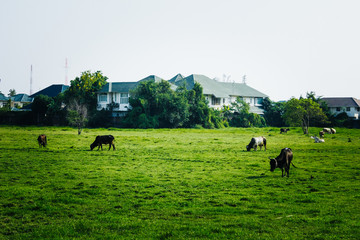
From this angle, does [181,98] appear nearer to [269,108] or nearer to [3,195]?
[269,108]

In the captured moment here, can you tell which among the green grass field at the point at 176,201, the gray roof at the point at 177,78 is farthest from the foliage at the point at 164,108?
the green grass field at the point at 176,201

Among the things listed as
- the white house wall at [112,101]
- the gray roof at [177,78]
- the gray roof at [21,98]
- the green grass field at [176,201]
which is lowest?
the green grass field at [176,201]

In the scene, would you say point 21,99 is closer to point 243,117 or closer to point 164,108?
point 164,108

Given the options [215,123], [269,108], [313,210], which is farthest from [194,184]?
[269,108]

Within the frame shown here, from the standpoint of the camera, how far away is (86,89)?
245 ft

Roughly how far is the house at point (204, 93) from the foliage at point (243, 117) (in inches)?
165

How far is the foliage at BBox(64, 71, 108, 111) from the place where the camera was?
73.2 metres

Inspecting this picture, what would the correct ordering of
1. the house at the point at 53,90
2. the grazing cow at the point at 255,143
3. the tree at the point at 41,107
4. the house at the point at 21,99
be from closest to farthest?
the grazing cow at the point at 255,143, the tree at the point at 41,107, the house at the point at 53,90, the house at the point at 21,99

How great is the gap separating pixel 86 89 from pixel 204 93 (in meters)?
27.8

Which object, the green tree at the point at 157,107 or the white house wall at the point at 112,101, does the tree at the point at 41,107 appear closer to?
the white house wall at the point at 112,101

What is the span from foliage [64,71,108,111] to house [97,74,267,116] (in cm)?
163

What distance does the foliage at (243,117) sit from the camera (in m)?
79.8

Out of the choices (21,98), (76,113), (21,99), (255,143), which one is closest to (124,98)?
(76,113)

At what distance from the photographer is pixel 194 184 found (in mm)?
14000
